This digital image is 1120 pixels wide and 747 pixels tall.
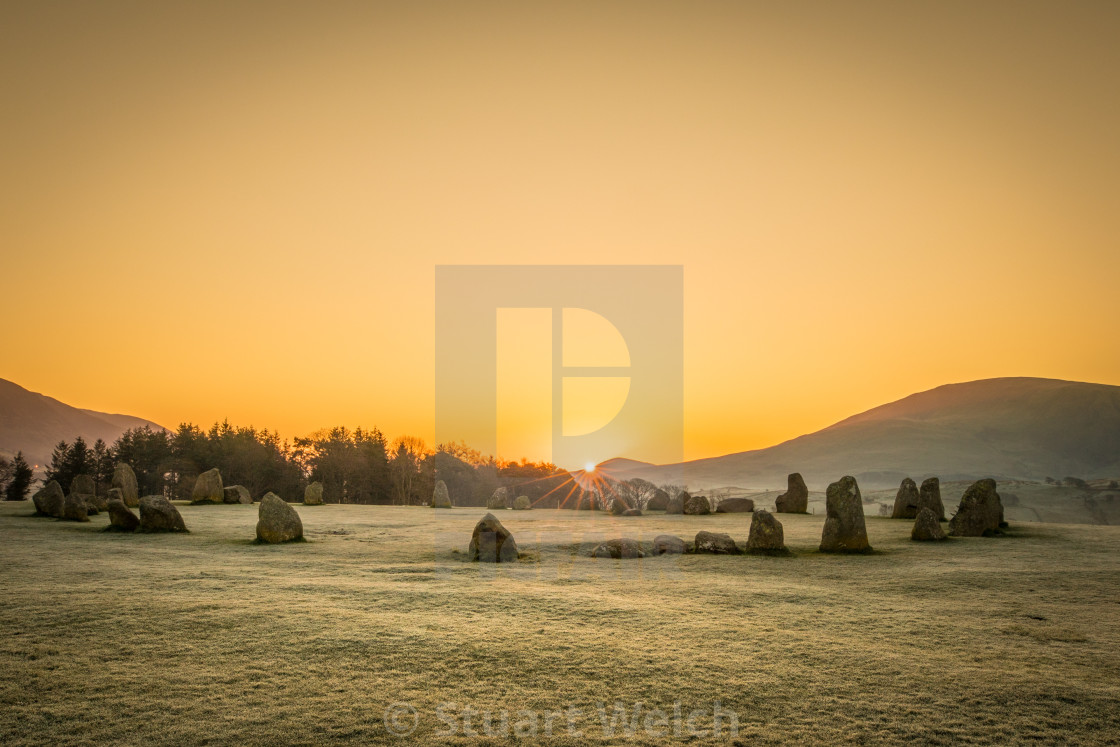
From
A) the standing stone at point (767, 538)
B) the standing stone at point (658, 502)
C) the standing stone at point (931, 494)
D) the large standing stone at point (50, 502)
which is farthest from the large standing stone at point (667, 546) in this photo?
the large standing stone at point (50, 502)

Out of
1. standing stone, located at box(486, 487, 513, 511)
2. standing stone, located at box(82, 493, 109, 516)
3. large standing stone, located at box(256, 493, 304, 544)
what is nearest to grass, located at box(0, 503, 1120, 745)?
large standing stone, located at box(256, 493, 304, 544)

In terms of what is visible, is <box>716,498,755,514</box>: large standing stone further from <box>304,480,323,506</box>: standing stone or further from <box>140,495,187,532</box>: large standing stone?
<box>140,495,187,532</box>: large standing stone

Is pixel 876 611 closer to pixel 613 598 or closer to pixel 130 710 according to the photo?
pixel 613 598

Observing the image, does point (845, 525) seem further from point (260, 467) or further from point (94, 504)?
point (260, 467)

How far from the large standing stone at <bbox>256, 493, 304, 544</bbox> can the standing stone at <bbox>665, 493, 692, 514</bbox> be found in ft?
56.0

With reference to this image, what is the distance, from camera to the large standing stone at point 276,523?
51.5ft

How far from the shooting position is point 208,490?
2902 cm

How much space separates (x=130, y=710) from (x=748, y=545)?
13.1 m

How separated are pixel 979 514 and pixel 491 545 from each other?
1384 cm

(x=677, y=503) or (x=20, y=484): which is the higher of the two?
(x=677, y=503)

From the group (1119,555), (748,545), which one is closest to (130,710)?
(748,545)

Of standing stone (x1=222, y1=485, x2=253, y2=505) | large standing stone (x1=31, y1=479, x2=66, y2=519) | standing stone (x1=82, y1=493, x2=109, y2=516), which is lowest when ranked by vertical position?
standing stone (x1=222, y1=485, x2=253, y2=505)

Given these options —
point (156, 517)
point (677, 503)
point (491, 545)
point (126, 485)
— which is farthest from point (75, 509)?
point (677, 503)

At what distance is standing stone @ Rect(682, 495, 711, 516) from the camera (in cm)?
2675
